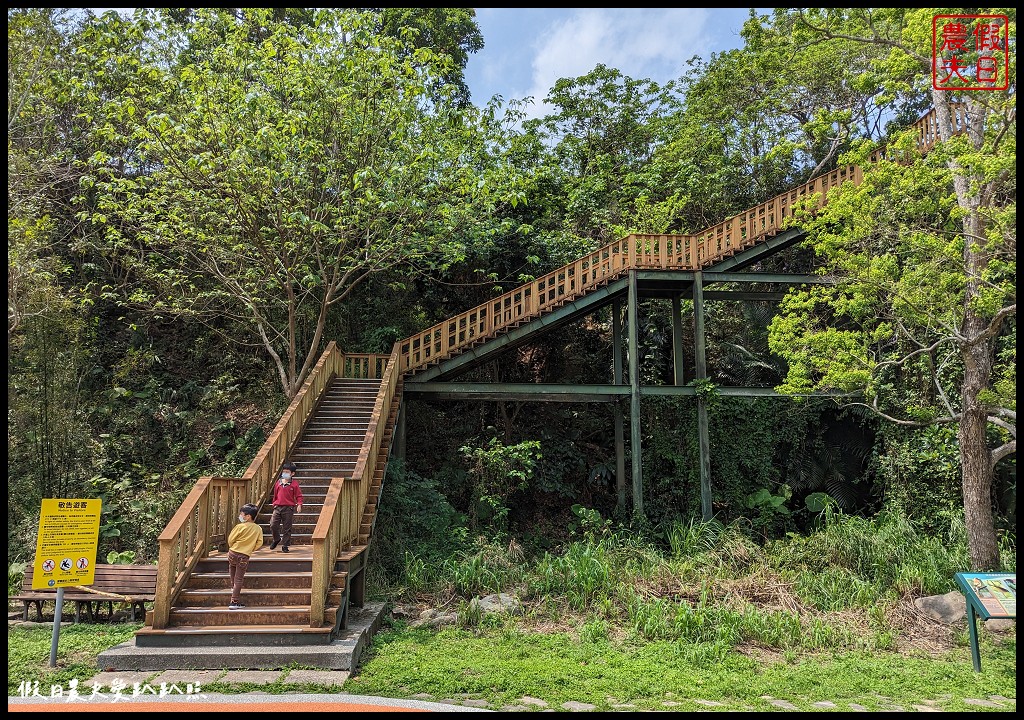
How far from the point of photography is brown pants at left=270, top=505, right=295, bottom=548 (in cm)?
922

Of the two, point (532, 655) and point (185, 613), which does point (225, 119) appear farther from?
point (532, 655)

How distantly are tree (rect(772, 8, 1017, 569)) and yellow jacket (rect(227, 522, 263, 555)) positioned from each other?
8.65 m

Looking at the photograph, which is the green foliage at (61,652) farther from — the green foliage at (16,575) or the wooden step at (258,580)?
the green foliage at (16,575)

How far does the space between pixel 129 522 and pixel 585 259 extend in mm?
11069

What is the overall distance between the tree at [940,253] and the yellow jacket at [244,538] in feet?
28.4

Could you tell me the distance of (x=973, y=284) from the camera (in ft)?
30.4

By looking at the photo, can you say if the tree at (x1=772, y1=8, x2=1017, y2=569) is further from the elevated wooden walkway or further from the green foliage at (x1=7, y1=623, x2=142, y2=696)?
the green foliage at (x1=7, y1=623, x2=142, y2=696)

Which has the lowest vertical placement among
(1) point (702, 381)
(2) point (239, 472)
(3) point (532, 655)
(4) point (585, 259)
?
(3) point (532, 655)

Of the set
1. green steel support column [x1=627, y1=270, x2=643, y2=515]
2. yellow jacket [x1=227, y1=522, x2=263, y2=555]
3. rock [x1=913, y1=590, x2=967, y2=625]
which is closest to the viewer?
yellow jacket [x1=227, y1=522, x2=263, y2=555]

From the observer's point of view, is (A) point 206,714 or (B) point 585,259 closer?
(A) point 206,714

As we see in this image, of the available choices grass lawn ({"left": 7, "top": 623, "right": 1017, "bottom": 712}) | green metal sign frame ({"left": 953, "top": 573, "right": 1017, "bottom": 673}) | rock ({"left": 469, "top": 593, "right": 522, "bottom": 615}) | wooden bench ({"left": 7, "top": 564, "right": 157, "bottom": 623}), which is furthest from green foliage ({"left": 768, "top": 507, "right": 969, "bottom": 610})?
wooden bench ({"left": 7, "top": 564, "right": 157, "bottom": 623})

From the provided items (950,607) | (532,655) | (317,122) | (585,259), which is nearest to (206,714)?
(532,655)

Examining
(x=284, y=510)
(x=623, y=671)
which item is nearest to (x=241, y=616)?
(x=284, y=510)

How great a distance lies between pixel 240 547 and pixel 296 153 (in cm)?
845
